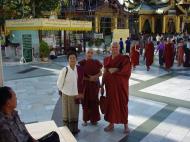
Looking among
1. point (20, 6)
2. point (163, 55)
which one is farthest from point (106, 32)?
point (163, 55)

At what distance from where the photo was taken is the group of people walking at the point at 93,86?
5.45 meters

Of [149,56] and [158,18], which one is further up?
[158,18]

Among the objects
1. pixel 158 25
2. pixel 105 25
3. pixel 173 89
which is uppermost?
pixel 158 25

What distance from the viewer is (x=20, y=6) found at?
67.1 feet

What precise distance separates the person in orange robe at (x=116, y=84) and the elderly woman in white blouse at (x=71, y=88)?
48cm

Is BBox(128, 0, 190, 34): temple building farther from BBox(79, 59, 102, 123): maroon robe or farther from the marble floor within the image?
BBox(79, 59, 102, 123): maroon robe

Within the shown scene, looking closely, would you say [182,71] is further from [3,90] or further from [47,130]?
[3,90]

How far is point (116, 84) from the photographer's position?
5.71 meters

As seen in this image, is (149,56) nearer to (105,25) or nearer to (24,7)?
(24,7)

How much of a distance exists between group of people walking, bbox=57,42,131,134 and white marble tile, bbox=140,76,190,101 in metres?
3.36

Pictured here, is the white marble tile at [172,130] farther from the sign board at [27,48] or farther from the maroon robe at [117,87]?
the sign board at [27,48]

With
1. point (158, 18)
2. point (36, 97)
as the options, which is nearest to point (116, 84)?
point (36, 97)

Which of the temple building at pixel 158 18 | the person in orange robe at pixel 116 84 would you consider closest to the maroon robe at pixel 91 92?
the person in orange robe at pixel 116 84

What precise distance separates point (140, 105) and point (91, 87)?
90.2 inches
